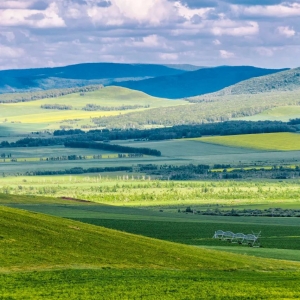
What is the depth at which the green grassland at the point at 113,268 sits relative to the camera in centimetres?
3516

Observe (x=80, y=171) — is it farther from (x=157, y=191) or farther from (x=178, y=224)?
(x=178, y=224)

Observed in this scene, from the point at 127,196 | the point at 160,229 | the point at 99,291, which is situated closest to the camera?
the point at 99,291

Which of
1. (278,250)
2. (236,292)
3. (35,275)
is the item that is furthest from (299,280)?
(278,250)

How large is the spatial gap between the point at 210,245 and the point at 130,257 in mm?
16257

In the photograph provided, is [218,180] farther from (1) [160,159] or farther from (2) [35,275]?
(2) [35,275]

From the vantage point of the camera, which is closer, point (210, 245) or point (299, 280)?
point (299, 280)

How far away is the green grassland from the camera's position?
3516 cm

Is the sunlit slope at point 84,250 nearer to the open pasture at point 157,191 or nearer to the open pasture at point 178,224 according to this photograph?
the open pasture at point 178,224

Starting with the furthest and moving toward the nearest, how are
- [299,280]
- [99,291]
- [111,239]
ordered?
[111,239]
[299,280]
[99,291]

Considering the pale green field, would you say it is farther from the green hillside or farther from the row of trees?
the green hillside

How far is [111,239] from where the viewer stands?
154ft

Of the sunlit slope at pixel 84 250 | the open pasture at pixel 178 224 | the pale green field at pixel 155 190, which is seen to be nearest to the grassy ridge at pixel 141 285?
the sunlit slope at pixel 84 250

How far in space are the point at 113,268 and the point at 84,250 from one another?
2996 mm

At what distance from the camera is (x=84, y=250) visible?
141 ft
